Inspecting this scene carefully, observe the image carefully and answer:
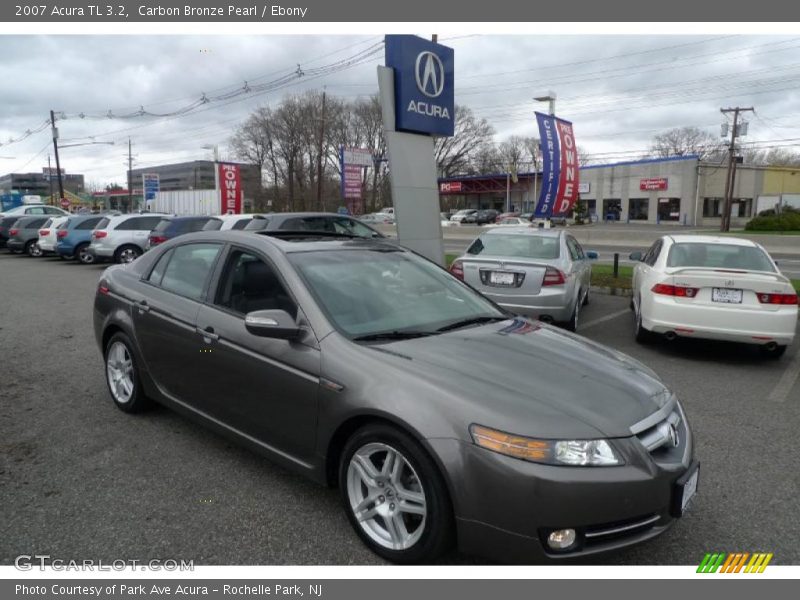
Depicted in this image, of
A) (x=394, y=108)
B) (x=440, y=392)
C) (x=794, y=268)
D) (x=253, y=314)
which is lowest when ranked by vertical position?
(x=794, y=268)

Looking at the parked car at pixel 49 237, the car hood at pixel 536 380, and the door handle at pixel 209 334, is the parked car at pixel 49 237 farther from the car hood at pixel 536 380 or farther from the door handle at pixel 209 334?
the car hood at pixel 536 380

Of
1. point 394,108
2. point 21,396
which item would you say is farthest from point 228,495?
point 394,108

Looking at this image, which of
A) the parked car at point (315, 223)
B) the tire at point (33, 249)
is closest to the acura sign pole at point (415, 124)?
the parked car at point (315, 223)

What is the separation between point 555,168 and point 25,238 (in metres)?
21.2

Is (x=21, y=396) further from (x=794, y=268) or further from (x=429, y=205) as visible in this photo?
(x=794, y=268)

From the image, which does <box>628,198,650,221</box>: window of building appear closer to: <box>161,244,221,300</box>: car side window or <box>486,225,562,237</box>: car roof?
<box>486,225,562,237</box>: car roof

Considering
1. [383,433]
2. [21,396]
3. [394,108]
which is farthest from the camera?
[394,108]

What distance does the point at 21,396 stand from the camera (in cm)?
544

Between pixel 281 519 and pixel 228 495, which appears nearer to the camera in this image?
pixel 281 519

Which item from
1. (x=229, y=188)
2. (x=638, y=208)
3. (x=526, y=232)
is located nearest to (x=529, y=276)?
(x=526, y=232)

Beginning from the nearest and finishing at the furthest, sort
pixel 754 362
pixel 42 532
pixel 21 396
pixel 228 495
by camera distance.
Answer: pixel 42 532 < pixel 228 495 < pixel 21 396 < pixel 754 362

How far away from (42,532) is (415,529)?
1949 mm

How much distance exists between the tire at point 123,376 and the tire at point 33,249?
75.1 feet

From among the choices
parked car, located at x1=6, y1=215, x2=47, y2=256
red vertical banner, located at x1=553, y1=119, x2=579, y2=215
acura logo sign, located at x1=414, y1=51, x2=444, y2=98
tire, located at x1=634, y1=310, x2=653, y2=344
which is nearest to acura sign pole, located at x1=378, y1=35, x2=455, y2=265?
acura logo sign, located at x1=414, y1=51, x2=444, y2=98
